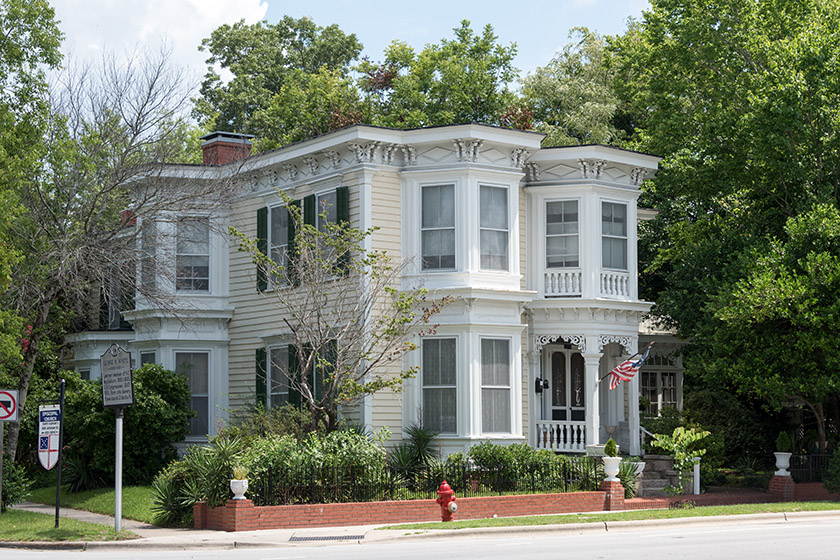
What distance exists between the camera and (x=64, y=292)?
77.4 ft

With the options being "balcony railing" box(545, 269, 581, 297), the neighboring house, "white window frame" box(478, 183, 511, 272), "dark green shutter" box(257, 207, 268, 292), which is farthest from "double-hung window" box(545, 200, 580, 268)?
"dark green shutter" box(257, 207, 268, 292)

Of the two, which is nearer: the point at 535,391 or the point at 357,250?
the point at 357,250

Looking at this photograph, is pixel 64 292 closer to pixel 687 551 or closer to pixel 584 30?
pixel 687 551

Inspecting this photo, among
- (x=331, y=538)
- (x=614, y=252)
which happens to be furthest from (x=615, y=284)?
(x=331, y=538)

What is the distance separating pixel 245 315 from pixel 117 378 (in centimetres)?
942

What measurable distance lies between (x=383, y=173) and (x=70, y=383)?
411 inches

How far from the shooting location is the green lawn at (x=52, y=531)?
1919 cm

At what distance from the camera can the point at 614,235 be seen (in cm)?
2825

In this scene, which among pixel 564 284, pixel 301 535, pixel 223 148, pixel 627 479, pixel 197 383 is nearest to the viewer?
pixel 301 535

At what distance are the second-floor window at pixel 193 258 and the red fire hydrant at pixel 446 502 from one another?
444 inches

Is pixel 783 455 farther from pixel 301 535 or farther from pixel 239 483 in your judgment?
pixel 239 483

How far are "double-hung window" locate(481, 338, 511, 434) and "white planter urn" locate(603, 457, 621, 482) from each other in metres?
3.22

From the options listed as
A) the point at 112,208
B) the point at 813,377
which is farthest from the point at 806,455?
the point at 112,208

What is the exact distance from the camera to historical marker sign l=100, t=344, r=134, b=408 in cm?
1970
